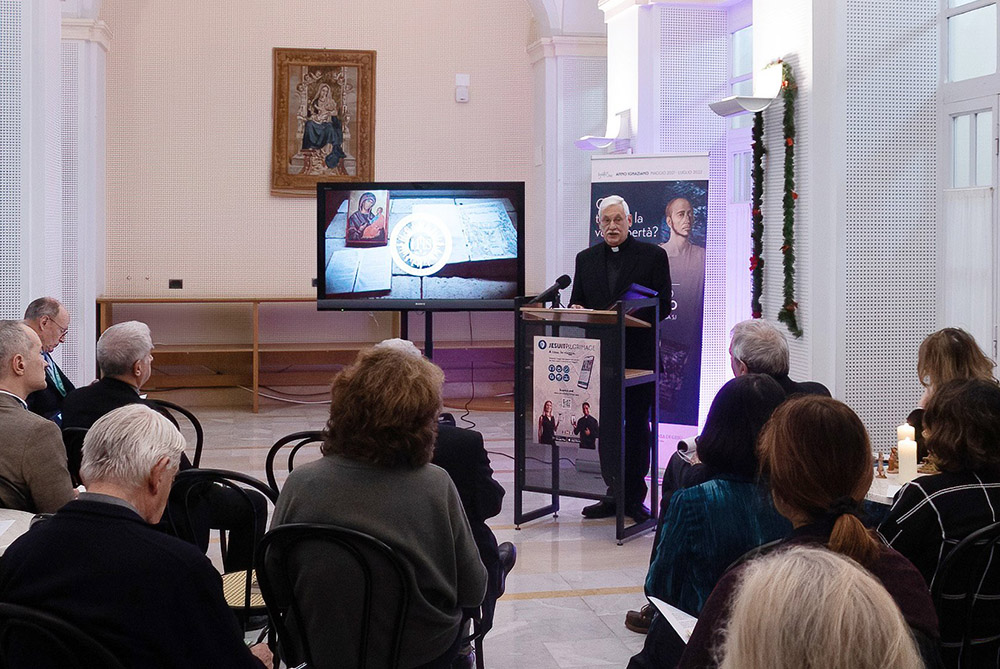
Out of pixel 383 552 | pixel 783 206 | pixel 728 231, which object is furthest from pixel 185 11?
pixel 383 552

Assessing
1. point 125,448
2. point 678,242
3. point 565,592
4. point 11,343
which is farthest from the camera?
point 678,242

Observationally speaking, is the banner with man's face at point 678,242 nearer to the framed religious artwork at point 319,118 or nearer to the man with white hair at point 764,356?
the man with white hair at point 764,356

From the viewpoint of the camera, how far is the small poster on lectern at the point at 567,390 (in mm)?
5465

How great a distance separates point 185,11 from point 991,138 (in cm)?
775

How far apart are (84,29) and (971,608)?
9.06 meters

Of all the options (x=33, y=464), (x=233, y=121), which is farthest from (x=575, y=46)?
(x=33, y=464)

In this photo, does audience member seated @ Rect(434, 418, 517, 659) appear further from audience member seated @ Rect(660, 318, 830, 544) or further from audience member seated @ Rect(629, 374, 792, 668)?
audience member seated @ Rect(660, 318, 830, 544)

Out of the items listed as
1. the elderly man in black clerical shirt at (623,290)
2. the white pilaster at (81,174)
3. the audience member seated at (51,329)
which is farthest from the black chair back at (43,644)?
the white pilaster at (81,174)

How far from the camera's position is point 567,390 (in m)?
5.55

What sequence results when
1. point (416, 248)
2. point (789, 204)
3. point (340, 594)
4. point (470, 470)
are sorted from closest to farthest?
point (340, 594)
point (470, 470)
point (789, 204)
point (416, 248)

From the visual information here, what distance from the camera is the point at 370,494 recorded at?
8.11ft

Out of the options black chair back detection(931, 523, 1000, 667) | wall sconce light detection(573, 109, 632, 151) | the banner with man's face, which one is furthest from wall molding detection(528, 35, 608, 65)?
black chair back detection(931, 523, 1000, 667)

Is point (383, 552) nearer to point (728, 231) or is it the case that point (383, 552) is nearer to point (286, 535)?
point (286, 535)

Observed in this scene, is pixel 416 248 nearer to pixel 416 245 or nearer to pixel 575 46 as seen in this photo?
pixel 416 245
